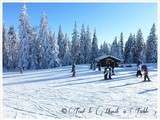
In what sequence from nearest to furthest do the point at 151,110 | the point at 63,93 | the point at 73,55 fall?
the point at 151,110, the point at 63,93, the point at 73,55

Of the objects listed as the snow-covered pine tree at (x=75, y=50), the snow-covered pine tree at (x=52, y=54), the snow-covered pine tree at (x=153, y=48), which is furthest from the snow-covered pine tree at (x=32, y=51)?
the snow-covered pine tree at (x=153, y=48)

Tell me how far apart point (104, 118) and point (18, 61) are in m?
22.1

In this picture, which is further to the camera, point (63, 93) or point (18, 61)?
point (18, 61)

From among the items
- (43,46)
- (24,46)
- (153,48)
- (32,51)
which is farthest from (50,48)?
(153,48)

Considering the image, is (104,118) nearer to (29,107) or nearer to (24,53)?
(29,107)

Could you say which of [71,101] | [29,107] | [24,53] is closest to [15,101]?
[29,107]

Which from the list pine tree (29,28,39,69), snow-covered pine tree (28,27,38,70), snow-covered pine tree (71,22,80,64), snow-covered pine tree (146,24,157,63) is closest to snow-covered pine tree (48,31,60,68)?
snow-covered pine tree (71,22,80,64)

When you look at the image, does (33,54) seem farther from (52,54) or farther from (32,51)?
(52,54)

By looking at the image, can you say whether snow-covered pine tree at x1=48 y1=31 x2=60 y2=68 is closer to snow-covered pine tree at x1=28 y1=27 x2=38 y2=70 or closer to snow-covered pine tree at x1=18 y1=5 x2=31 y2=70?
snow-covered pine tree at x1=28 y1=27 x2=38 y2=70

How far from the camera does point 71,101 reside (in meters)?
14.8

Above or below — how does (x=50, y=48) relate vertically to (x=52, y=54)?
above

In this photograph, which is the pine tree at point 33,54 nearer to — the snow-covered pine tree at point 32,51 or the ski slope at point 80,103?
the snow-covered pine tree at point 32,51

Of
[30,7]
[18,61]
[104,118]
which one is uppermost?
[30,7]

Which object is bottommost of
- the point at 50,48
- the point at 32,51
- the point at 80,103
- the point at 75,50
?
the point at 80,103
